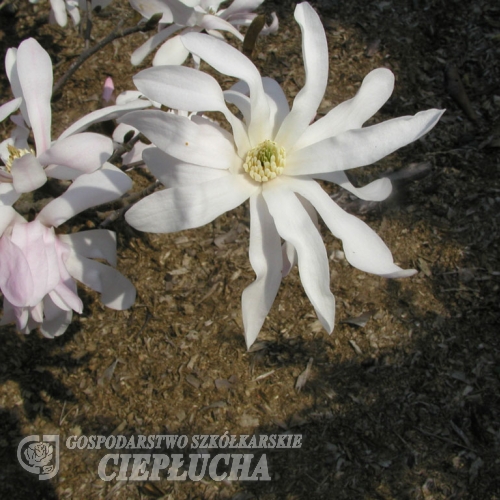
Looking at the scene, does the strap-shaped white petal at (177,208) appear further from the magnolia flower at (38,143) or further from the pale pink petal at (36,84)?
the pale pink petal at (36,84)

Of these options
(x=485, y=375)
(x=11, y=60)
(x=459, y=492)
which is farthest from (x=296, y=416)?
(x=11, y=60)

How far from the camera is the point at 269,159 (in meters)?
1.04

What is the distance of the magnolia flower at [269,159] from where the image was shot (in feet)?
2.96

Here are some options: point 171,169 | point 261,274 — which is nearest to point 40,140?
point 171,169

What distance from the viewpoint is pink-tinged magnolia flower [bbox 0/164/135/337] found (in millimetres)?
895

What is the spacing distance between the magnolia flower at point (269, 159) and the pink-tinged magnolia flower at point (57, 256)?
12 centimetres

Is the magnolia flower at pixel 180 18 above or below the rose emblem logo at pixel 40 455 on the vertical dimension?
above

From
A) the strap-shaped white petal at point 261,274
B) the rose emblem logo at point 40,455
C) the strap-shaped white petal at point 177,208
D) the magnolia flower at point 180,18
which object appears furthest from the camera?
the rose emblem logo at point 40,455

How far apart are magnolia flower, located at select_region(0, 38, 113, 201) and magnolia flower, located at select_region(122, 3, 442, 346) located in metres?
0.10

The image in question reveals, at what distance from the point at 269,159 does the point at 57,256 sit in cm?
43

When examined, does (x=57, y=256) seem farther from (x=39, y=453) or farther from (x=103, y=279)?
(x=39, y=453)

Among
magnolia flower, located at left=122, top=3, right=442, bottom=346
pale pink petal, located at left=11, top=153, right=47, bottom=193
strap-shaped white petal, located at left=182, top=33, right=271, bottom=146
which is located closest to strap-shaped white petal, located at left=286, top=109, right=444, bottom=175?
magnolia flower, located at left=122, top=3, right=442, bottom=346

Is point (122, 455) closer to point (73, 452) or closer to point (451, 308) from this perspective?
point (73, 452)

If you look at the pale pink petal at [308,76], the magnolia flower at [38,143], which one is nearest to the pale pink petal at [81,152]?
the magnolia flower at [38,143]
